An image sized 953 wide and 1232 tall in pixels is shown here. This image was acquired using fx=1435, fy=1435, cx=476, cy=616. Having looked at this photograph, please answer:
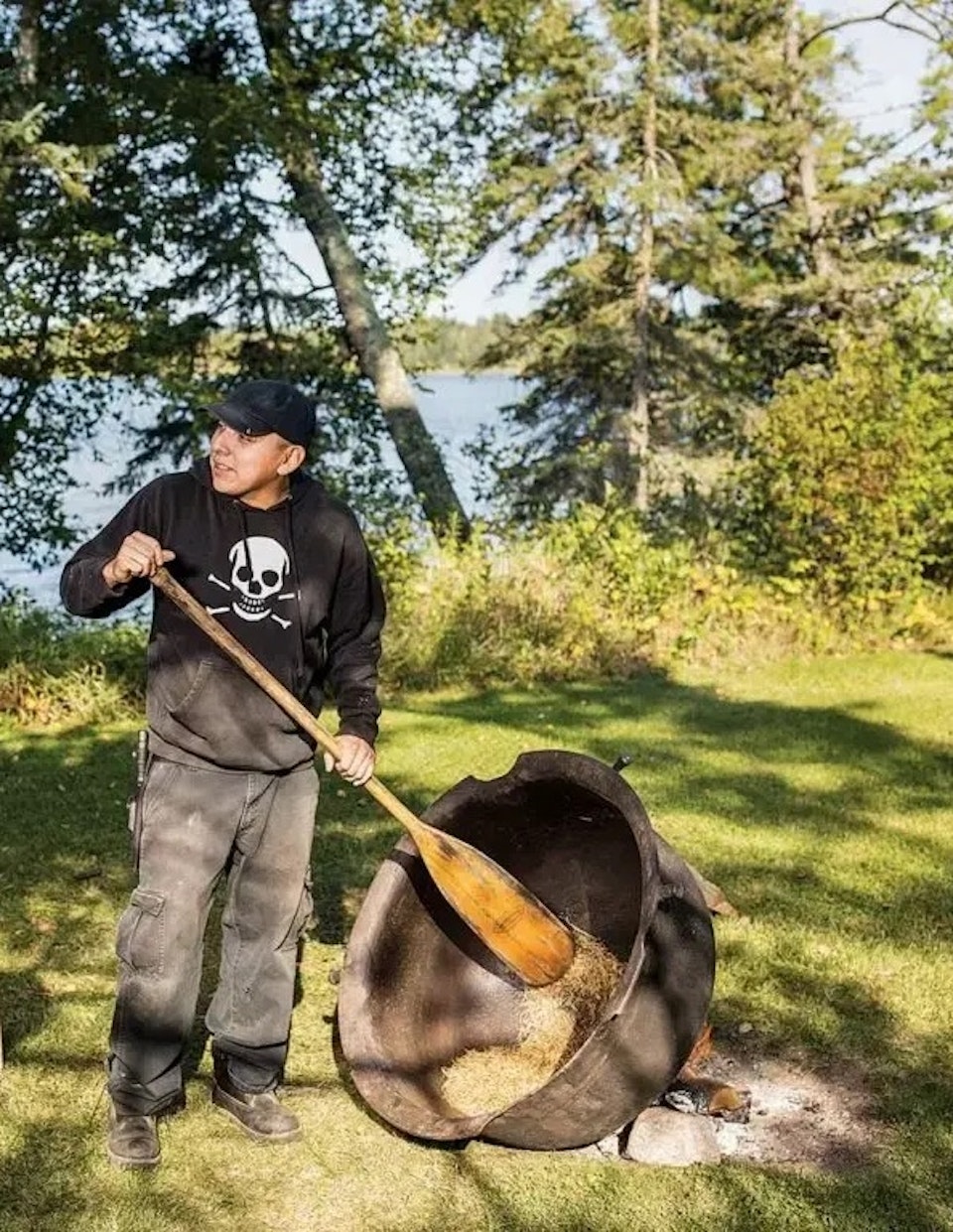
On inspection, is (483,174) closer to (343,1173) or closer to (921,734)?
(921,734)

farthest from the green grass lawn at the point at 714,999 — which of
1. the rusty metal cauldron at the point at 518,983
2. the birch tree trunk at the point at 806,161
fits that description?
the birch tree trunk at the point at 806,161

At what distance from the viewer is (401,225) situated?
16906mm

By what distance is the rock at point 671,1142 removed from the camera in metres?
3.79

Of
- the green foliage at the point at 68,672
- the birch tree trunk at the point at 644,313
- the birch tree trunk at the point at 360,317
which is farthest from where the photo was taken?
the birch tree trunk at the point at 644,313

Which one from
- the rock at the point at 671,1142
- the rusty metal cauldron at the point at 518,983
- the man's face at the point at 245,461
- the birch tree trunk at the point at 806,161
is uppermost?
the birch tree trunk at the point at 806,161

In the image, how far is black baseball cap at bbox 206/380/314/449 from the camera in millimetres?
3738

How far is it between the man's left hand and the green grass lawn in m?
1.03

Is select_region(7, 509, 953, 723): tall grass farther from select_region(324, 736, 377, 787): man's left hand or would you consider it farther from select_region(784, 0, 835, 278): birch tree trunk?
select_region(784, 0, 835, 278): birch tree trunk

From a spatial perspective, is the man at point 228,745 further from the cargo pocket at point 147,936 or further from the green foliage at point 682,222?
the green foliage at point 682,222

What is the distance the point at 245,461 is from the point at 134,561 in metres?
0.48

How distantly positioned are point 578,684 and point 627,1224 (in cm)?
715

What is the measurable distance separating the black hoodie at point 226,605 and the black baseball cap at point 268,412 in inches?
7.3

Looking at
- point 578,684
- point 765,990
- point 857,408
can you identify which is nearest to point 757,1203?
point 765,990

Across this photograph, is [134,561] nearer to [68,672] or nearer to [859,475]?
[68,672]
